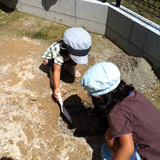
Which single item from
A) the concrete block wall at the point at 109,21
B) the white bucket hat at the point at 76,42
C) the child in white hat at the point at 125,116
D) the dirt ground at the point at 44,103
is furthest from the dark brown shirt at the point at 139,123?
the concrete block wall at the point at 109,21

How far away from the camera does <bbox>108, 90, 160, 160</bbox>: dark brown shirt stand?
1.40 meters

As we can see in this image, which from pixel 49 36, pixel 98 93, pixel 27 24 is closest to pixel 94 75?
pixel 98 93

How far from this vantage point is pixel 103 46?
355 centimetres

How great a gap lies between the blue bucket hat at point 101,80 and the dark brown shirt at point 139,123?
16 centimetres

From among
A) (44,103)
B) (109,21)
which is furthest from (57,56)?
(109,21)

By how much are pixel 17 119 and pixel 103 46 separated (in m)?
2.02

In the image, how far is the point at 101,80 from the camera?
149 centimetres

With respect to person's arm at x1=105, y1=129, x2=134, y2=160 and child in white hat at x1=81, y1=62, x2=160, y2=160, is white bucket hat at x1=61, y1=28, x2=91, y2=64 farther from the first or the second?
person's arm at x1=105, y1=129, x2=134, y2=160

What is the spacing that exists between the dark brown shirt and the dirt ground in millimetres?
735

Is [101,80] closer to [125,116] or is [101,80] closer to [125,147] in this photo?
[125,116]

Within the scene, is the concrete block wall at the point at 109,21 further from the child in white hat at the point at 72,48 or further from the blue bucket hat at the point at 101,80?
the blue bucket hat at the point at 101,80

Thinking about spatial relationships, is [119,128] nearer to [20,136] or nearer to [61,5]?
[20,136]

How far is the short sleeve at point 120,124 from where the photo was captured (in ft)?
4.55

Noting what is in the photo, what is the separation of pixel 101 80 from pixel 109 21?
2.31 m
